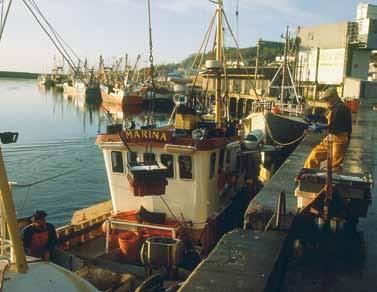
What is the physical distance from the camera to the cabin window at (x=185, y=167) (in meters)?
12.4

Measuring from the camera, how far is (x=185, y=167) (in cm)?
1250

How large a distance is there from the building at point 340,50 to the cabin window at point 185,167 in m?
41.6

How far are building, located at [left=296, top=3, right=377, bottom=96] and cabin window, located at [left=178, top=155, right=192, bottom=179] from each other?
4156 centimetres

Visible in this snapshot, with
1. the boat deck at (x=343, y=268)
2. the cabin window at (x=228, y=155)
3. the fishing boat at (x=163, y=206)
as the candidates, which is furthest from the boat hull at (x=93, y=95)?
the boat deck at (x=343, y=268)

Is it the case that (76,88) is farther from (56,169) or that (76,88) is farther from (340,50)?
(56,169)

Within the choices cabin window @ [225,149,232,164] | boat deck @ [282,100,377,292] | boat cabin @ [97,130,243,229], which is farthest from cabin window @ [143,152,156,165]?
boat deck @ [282,100,377,292]

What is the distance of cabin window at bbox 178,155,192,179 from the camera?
1241cm

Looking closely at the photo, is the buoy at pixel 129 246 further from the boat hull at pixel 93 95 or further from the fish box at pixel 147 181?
the boat hull at pixel 93 95

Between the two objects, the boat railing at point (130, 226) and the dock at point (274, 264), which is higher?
the dock at point (274, 264)

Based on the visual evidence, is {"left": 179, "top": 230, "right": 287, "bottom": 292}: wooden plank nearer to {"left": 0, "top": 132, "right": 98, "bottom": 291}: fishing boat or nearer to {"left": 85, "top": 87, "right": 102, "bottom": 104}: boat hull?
{"left": 0, "top": 132, "right": 98, "bottom": 291}: fishing boat

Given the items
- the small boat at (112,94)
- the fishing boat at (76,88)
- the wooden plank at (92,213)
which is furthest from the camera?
the fishing boat at (76,88)

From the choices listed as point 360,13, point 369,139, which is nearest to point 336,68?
point 360,13

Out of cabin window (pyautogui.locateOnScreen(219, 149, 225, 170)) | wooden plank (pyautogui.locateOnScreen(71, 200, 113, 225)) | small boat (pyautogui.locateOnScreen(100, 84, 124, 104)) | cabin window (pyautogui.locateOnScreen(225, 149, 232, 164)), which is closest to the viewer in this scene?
cabin window (pyautogui.locateOnScreen(219, 149, 225, 170))

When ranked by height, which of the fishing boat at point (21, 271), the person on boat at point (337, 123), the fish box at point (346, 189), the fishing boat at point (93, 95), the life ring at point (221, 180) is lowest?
the fishing boat at point (93, 95)
